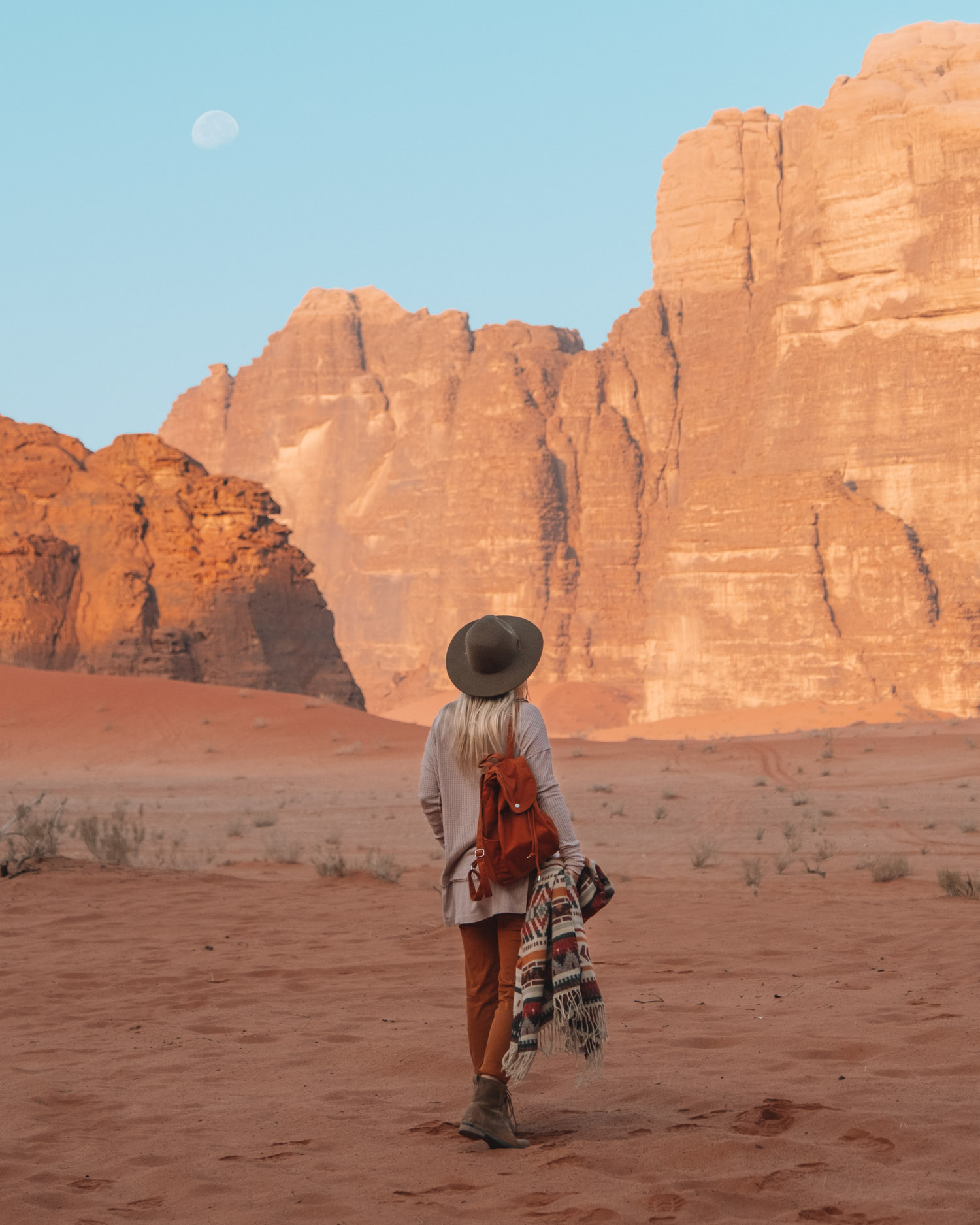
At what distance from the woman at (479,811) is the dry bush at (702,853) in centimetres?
881

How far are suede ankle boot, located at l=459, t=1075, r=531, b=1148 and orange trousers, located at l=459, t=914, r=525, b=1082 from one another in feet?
0.27

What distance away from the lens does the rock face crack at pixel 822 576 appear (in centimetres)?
5984

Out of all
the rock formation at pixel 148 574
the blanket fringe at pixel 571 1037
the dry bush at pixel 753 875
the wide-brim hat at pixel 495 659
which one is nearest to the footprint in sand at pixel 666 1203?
the blanket fringe at pixel 571 1037

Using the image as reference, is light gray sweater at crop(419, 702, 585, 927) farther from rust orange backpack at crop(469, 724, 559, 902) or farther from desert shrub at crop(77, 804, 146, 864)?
desert shrub at crop(77, 804, 146, 864)

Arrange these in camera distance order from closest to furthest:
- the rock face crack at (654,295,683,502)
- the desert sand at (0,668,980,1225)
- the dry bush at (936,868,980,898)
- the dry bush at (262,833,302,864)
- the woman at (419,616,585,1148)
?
1. the desert sand at (0,668,980,1225)
2. the woman at (419,616,585,1148)
3. the dry bush at (936,868,980,898)
4. the dry bush at (262,833,302,864)
5. the rock face crack at (654,295,683,502)

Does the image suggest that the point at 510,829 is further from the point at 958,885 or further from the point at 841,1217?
the point at 958,885

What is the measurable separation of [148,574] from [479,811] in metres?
35.4

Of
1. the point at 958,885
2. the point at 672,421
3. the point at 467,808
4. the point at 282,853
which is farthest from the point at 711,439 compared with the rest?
the point at 467,808

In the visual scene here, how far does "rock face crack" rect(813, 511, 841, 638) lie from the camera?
59844 mm

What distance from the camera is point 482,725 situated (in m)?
4.50

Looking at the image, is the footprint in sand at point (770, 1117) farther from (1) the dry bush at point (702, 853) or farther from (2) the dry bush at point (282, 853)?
(2) the dry bush at point (282, 853)

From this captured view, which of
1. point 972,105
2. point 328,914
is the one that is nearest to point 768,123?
point 972,105

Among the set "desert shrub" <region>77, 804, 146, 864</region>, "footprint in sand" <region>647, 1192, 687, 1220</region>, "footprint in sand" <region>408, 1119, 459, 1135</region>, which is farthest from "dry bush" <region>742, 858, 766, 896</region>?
"footprint in sand" <region>647, 1192, 687, 1220</region>

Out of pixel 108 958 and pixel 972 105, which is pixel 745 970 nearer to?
pixel 108 958
